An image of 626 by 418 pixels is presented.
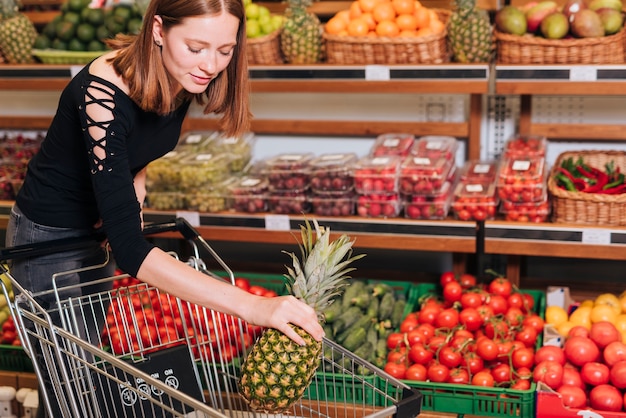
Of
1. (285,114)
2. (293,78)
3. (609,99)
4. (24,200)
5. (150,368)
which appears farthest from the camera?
(285,114)

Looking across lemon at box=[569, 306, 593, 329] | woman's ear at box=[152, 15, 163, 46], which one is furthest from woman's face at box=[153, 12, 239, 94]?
lemon at box=[569, 306, 593, 329]

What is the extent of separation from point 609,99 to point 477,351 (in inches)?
57.3

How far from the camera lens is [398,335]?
307 centimetres

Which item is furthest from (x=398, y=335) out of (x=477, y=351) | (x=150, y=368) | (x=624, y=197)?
(x=150, y=368)

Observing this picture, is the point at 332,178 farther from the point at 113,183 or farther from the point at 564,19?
the point at 113,183

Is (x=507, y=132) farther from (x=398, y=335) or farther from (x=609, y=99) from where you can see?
(x=398, y=335)

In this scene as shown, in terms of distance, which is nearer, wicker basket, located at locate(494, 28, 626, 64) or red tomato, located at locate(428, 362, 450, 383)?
red tomato, located at locate(428, 362, 450, 383)

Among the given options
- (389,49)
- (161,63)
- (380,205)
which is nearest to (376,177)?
(380,205)

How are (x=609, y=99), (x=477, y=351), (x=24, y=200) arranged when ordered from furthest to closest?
(x=609, y=99)
(x=477, y=351)
(x=24, y=200)

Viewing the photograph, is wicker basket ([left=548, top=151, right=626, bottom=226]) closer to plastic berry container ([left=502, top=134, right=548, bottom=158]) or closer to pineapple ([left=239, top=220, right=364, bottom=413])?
plastic berry container ([left=502, top=134, right=548, bottom=158])

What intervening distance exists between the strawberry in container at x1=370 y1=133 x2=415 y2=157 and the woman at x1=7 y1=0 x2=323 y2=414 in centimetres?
145

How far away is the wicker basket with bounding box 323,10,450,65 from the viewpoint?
322 cm

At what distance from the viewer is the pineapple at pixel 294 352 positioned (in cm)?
184

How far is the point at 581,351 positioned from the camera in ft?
9.18
